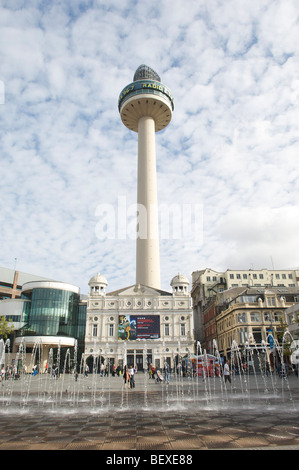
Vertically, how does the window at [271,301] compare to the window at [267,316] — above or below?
above

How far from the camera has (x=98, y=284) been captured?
79562 mm

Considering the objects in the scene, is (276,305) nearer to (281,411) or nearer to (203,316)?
(203,316)

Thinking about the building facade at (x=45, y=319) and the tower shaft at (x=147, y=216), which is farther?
the tower shaft at (x=147, y=216)

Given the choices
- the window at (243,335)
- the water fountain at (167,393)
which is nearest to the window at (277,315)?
the window at (243,335)

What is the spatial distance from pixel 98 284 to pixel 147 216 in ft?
66.5

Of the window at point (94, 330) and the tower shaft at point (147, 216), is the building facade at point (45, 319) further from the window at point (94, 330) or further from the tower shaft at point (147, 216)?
the tower shaft at point (147, 216)

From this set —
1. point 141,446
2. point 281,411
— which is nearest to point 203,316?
point 281,411

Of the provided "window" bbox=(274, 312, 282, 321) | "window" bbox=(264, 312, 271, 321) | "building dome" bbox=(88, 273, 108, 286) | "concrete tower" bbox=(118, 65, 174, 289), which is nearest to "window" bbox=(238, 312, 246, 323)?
"window" bbox=(264, 312, 271, 321)

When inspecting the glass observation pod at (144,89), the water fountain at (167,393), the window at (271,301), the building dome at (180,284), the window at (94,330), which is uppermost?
the glass observation pod at (144,89)

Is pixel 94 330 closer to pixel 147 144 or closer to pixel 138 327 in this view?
pixel 138 327

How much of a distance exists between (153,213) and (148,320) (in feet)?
87.9

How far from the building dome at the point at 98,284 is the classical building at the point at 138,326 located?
334 cm

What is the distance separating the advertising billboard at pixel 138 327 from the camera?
231ft

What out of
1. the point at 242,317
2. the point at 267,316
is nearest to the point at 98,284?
the point at 242,317
